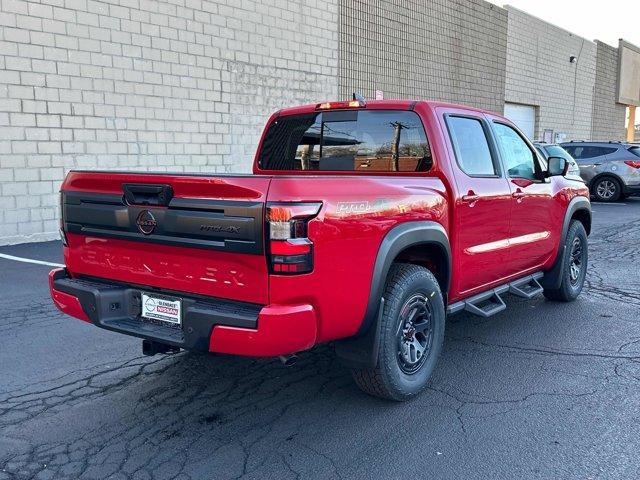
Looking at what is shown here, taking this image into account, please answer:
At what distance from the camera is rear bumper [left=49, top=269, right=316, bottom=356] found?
2984 millimetres

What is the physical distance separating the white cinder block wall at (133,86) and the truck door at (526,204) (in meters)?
7.54

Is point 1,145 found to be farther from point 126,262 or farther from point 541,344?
point 541,344

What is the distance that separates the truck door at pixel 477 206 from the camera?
173 inches

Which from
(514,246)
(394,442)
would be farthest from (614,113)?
(394,442)

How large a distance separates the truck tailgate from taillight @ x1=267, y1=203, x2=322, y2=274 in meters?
0.06

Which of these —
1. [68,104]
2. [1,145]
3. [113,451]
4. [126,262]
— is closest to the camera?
[113,451]

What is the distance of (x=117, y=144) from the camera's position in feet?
34.9

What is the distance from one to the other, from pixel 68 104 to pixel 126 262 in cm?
744

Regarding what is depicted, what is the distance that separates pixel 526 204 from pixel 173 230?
341 centimetres

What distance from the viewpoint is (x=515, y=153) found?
5.41 meters

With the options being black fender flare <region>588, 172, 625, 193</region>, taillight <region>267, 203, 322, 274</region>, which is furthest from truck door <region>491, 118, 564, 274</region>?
black fender flare <region>588, 172, 625, 193</region>

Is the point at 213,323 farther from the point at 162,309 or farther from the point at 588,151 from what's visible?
the point at 588,151

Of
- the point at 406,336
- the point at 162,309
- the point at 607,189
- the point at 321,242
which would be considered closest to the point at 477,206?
the point at 406,336

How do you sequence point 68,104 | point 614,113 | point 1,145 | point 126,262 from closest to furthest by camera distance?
point 126,262, point 1,145, point 68,104, point 614,113
